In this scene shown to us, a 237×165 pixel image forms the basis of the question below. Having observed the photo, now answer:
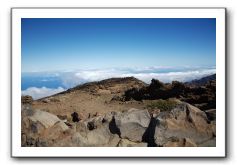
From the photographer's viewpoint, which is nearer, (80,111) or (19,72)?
(19,72)

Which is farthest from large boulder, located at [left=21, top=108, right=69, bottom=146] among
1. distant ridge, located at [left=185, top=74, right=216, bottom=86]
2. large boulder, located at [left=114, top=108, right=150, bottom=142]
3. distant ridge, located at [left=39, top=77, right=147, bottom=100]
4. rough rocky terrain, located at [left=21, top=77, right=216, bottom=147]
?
distant ridge, located at [left=185, top=74, right=216, bottom=86]

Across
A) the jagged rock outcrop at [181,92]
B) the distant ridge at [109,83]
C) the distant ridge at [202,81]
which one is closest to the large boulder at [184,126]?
the jagged rock outcrop at [181,92]

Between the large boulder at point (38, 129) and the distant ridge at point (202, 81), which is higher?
the distant ridge at point (202, 81)

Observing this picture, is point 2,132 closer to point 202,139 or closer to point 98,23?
point 98,23

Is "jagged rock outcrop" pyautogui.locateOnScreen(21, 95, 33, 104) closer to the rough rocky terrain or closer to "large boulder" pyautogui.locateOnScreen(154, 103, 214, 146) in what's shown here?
the rough rocky terrain

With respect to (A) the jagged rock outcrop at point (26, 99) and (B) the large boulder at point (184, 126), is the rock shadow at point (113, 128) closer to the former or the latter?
(B) the large boulder at point (184, 126)

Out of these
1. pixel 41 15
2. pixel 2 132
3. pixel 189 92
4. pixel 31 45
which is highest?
pixel 41 15

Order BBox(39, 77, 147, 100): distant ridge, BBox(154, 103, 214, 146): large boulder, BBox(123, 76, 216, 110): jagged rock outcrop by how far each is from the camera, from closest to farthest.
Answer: BBox(154, 103, 214, 146): large boulder → BBox(123, 76, 216, 110): jagged rock outcrop → BBox(39, 77, 147, 100): distant ridge

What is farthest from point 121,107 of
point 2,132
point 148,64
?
point 2,132

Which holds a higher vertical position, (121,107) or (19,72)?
(19,72)
